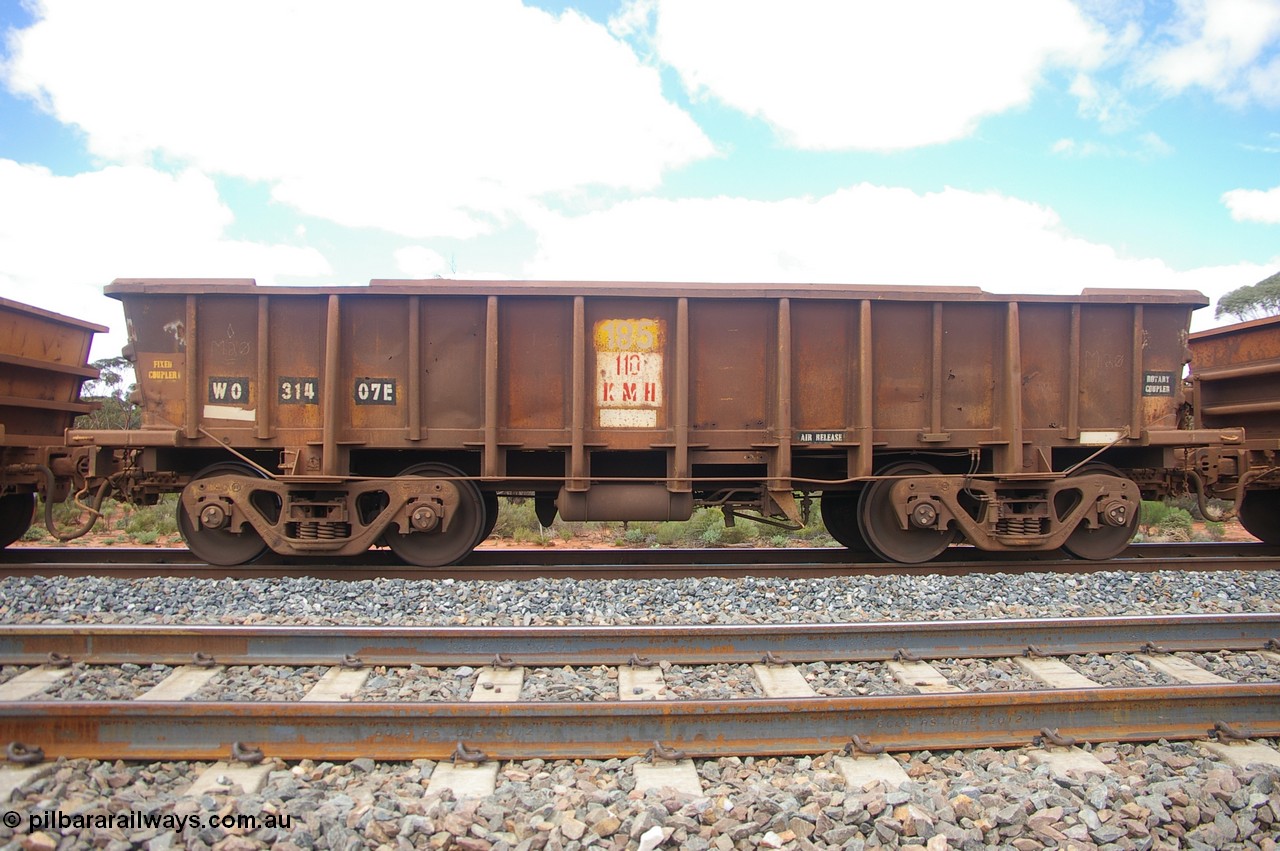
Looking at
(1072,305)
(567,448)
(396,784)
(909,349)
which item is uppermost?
(1072,305)

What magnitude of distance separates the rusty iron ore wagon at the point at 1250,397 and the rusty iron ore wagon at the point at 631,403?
1.38 metres

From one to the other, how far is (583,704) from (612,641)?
4.00 feet

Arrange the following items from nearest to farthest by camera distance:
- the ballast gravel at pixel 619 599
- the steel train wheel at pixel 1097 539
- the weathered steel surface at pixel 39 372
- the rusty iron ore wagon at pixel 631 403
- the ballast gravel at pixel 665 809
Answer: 1. the ballast gravel at pixel 665 809
2. the ballast gravel at pixel 619 599
3. the rusty iron ore wagon at pixel 631 403
4. the steel train wheel at pixel 1097 539
5. the weathered steel surface at pixel 39 372

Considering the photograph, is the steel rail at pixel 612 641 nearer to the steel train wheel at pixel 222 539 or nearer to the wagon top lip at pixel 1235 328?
the steel train wheel at pixel 222 539

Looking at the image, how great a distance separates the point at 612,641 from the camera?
470 centimetres

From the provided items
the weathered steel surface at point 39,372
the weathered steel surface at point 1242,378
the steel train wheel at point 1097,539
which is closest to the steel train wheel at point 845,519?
the steel train wheel at point 1097,539

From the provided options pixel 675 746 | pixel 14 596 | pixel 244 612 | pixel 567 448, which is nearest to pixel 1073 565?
pixel 567 448

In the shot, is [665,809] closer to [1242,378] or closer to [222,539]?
[222,539]

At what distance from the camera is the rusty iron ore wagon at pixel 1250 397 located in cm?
827

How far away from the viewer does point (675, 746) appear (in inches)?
135

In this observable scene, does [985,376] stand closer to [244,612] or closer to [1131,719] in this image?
[1131,719]

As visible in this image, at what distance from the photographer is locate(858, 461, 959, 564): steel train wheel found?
24.5ft

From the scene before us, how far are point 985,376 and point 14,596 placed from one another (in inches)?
359

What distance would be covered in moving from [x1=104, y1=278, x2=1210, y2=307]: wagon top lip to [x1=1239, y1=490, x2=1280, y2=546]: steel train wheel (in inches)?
166
